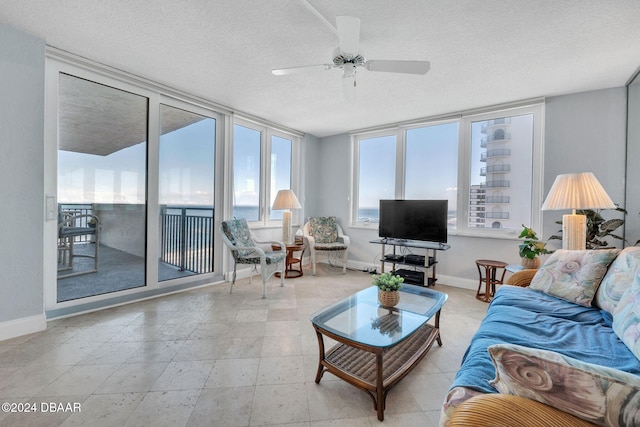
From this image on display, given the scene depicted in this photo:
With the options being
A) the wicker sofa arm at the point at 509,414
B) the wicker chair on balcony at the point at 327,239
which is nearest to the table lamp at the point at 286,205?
the wicker chair on balcony at the point at 327,239

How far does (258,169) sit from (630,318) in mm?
4227

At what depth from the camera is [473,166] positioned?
12.3ft

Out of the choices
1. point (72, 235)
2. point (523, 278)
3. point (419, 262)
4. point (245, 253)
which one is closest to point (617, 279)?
point (523, 278)

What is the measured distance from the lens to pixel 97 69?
105 inches

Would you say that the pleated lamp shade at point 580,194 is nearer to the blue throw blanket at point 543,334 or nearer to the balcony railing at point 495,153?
the blue throw blanket at point 543,334

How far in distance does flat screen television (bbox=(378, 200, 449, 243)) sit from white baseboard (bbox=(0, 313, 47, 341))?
3927 millimetres

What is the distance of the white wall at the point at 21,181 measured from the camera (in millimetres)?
2129

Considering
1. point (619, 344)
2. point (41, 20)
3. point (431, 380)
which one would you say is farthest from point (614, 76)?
point (41, 20)

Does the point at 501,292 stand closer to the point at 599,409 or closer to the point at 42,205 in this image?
the point at 599,409

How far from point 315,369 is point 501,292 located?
5.02 feet

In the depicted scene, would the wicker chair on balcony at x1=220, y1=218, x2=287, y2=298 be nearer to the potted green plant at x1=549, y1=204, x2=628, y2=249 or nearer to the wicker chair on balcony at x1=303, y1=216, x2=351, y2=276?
the wicker chair on balcony at x1=303, y1=216, x2=351, y2=276

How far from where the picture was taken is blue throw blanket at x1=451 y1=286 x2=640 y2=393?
1.07 m

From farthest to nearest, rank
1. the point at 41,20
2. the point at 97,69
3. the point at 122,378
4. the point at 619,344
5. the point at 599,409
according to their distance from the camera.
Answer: the point at 97,69 < the point at 41,20 < the point at 122,378 < the point at 619,344 < the point at 599,409

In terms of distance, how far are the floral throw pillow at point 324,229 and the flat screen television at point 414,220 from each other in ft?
3.21
